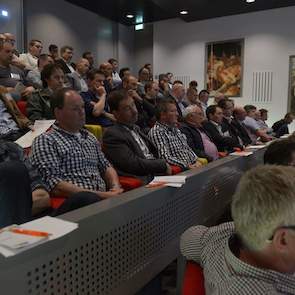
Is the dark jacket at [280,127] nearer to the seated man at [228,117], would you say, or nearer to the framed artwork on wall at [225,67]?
the framed artwork on wall at [225,67]

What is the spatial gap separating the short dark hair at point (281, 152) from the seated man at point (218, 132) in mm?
2370

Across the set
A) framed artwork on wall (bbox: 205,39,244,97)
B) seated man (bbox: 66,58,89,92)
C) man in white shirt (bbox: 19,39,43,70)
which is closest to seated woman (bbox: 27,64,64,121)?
seated man (bbox: 66,58,89,92)

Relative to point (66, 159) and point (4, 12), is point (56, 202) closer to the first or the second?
point (66, 159)

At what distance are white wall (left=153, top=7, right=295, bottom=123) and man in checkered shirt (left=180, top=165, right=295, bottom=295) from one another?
804 cm

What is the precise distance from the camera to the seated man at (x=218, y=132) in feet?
13.4

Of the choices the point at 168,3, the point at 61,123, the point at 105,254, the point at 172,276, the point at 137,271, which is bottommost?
the point at 172,276

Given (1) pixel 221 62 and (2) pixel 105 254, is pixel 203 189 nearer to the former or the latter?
(2) pixel 105 254

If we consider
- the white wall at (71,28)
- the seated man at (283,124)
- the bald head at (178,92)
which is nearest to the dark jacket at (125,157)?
the bald head at (178,92)

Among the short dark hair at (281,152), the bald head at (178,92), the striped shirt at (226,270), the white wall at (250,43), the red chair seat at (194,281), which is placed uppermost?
the white wall at (250,43)

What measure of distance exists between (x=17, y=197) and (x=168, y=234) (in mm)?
665

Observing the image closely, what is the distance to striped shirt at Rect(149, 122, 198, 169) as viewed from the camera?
9.31ft

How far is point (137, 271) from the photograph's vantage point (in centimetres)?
118

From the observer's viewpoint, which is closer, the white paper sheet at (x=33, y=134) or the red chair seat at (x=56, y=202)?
the red chair seat at (x=56, y=202)

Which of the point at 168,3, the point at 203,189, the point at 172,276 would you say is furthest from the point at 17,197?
the point at 168,3
